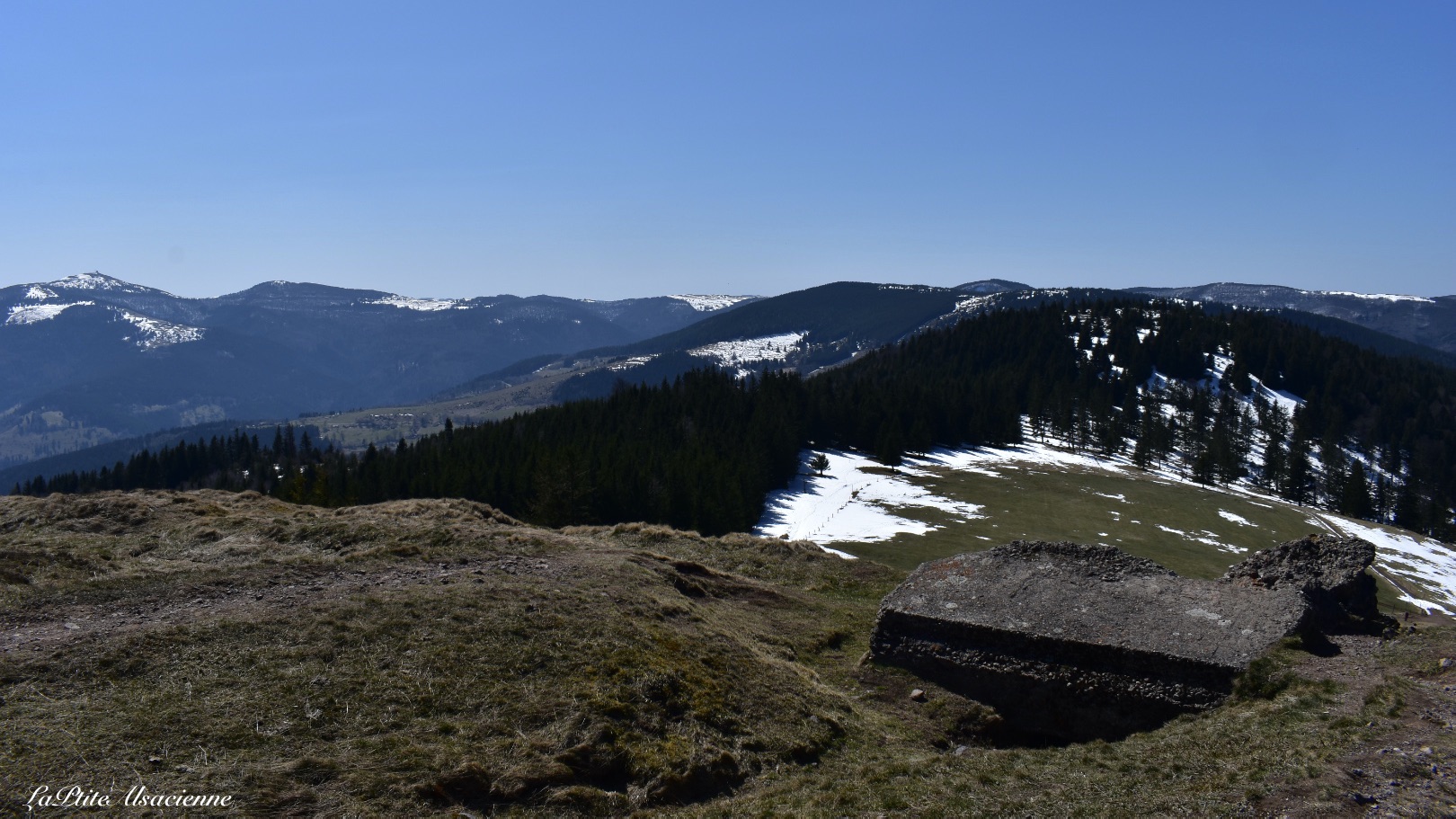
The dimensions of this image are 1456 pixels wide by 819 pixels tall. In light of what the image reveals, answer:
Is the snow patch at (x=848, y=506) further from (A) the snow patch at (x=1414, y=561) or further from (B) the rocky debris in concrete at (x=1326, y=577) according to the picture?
(B) the rocky debris in concrete at (x=1326, y=577)

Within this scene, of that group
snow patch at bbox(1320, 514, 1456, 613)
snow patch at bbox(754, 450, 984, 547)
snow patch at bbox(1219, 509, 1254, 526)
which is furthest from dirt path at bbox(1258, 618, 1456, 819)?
snow patch at bbox(1219, 509, 1254, 526)

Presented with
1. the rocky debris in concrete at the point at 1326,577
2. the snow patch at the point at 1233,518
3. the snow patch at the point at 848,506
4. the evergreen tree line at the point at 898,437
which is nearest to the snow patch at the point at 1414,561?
the snow patch at the point at 1233,518

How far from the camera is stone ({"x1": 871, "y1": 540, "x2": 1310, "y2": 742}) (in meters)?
17.8

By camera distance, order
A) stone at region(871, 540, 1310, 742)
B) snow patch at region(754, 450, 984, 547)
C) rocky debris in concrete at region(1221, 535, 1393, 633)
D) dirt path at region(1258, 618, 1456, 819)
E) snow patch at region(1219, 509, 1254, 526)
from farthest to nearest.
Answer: snow patch at region(1219, 509, 1254, 526) → snow patch at region(754, 450, 984, 547) → rocky debris in concrete at region(1221, 535, 1393, 633) → stone at region(871, 540, 1310, 742) → dirt path at region(1258, 618, 1456, 819)

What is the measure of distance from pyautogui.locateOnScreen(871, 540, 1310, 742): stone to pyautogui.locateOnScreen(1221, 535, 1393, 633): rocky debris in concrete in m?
1.03

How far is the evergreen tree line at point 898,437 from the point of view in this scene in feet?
238

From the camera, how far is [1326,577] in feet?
71.1

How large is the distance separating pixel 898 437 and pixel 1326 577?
89203mm

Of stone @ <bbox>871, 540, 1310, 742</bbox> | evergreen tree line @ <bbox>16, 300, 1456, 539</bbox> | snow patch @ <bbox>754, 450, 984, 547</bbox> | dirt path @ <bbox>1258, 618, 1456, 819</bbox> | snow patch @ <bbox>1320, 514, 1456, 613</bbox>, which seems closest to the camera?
dirt path @ <bbox>1258, 618, 1456, 819</bbox>

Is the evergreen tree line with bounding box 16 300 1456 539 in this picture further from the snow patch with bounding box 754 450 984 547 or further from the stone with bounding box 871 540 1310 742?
the stone with bounding box 871 540 1310 742

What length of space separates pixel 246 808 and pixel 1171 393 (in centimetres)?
19484

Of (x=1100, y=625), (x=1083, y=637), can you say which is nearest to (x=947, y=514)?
(x=1100, y=625)

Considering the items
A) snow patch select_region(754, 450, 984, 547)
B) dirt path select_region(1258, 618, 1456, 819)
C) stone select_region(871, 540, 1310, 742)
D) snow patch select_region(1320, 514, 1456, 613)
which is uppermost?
dirt path select_region(1258, 618, 1456, 819)

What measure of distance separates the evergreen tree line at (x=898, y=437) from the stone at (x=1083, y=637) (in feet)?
152
